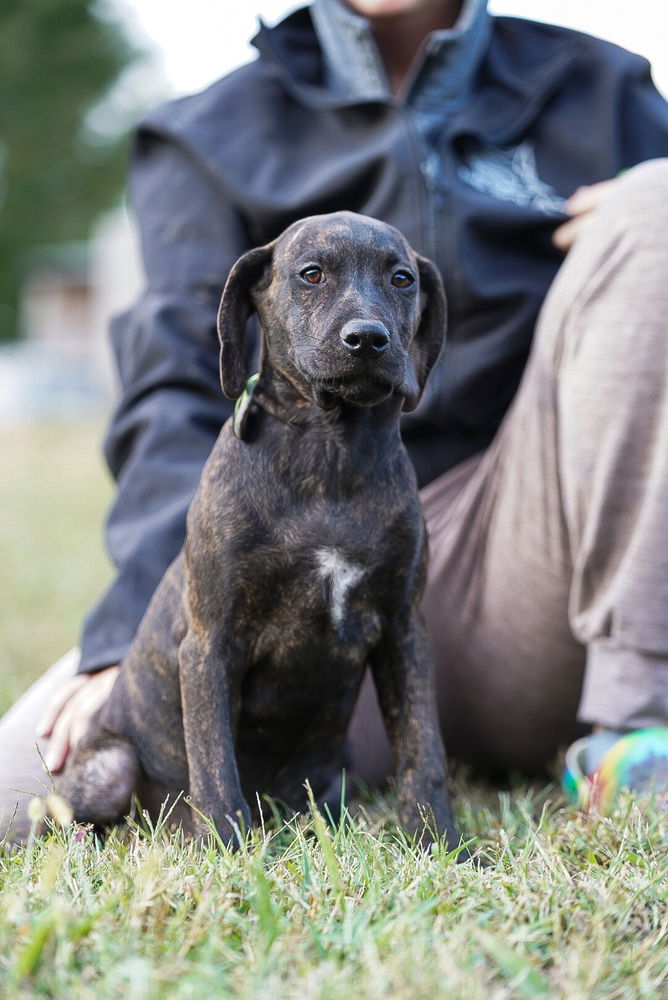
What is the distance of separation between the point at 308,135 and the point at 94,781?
2152 mm

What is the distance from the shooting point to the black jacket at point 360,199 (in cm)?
331

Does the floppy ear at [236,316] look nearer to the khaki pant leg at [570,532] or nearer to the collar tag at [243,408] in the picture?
the collar tag at [243,408]

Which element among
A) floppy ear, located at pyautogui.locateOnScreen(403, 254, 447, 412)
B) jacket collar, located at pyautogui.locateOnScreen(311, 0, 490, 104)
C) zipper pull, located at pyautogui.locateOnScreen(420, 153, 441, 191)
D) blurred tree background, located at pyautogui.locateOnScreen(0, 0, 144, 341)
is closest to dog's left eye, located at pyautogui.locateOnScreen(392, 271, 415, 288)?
floppy ear, located at pyautogui.locateOnScreen(403, 254, 447, 412)

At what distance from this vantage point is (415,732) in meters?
2.29

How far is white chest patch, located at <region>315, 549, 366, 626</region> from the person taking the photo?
219 cm

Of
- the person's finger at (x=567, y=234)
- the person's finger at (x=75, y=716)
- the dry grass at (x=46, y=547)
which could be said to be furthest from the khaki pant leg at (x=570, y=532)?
the dry grass at (x=46, y=547)

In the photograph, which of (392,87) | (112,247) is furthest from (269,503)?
(112,247)

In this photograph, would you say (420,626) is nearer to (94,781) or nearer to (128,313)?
(94,781)

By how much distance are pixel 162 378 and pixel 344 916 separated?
1954 millimetres

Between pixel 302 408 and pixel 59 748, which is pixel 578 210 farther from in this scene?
pixel 59 748

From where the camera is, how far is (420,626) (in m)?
2.34

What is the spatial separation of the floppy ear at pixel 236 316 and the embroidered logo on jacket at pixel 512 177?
129cm

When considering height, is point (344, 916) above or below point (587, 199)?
below

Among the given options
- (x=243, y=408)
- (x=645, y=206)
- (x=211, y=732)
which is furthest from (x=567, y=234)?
(x=211, y=732)
